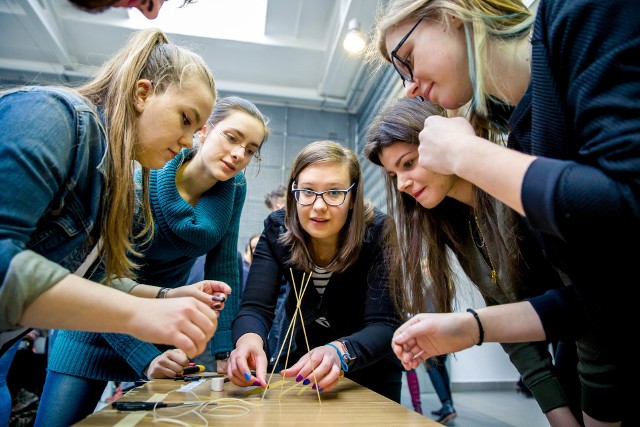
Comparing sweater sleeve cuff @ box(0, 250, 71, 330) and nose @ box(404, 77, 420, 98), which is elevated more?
nose @ box(404, 77, 420, 98)

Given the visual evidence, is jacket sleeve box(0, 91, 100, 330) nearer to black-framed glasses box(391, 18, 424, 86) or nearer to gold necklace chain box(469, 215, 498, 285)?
black-framed glasses box(391, 18, 424, 86)

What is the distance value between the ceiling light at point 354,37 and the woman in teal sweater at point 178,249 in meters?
2.18

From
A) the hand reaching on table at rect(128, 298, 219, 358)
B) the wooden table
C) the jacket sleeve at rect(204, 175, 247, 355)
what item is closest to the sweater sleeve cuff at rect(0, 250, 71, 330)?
the hand reaching on table at rect(128, 298, 219, 358)

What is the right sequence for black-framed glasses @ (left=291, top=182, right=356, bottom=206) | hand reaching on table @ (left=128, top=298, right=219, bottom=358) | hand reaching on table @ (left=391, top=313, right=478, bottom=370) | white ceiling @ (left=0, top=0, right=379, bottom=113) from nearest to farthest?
hand reaching on table @ (left=128, top=298, right=219, bottom=358), hand reaching on table @ (left=391, top=313, right=478, bottom=370), black-framed glasses @ (left=291, top=182, right=356, bottom=206), white ceiling @ (left=0, top=0, right=379, bottom=113)

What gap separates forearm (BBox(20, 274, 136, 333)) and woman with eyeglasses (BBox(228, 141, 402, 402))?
24.9 inches

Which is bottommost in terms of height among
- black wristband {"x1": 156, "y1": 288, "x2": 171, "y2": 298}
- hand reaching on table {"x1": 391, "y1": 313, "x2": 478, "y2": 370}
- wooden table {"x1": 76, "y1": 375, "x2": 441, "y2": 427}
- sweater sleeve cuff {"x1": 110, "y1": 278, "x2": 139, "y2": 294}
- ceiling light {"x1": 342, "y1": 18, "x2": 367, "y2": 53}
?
wooden table {"x1": 76, "y1": 375, "x2": 441, "y2": 427}

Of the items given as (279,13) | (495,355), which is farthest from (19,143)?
(495,355)

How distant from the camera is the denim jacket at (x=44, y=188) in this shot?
1.93ft

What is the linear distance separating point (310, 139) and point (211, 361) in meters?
3.49

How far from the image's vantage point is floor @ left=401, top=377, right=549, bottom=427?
2691 mm

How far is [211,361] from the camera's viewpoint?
2324mm

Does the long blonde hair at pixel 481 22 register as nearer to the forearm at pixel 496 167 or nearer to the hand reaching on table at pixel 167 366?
the forearm at pixel 496 167

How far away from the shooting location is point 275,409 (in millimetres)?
870

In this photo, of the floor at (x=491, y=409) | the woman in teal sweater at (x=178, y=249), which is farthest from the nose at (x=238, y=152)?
the floor at (x=491, y=409)
